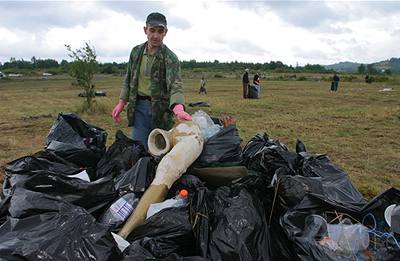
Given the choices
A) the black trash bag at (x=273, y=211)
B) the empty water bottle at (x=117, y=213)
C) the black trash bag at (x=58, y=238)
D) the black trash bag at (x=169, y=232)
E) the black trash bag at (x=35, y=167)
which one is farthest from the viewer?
the black trash bag at (x=35, y=167)

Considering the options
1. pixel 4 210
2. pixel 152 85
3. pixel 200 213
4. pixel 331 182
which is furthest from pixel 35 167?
pixel 331 182

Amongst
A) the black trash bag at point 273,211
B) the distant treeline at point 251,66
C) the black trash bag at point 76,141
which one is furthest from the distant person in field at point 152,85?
the distant treeline at point 251,66

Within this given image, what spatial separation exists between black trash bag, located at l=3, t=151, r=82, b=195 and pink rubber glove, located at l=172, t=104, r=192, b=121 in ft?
2.90

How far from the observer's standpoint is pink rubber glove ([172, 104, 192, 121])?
3.03 metres

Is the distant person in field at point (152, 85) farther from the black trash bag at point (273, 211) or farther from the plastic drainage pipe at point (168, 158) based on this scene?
the black trash bag at point (273, 211)

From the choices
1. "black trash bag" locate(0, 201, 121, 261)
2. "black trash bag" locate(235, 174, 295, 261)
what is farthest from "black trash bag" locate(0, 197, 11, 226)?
"black trash bag" locate(235, 174, 295, 261)

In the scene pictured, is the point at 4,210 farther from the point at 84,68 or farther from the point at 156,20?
the point at 84,68

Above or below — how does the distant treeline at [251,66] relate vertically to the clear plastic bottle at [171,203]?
below

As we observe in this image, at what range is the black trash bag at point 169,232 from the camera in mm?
2283

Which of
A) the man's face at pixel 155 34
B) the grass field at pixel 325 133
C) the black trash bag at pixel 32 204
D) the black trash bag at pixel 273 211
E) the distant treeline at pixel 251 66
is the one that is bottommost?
the distant treeline at pixel 251 66

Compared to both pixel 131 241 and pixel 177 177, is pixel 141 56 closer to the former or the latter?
pixel 177 177

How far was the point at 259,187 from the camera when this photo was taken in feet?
9.39

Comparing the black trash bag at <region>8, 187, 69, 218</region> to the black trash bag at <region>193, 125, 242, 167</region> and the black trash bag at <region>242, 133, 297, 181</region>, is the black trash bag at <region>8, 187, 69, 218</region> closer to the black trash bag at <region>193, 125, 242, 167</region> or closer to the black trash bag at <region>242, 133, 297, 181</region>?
the black trash bag at <region>193, 125, 242, 167</region>

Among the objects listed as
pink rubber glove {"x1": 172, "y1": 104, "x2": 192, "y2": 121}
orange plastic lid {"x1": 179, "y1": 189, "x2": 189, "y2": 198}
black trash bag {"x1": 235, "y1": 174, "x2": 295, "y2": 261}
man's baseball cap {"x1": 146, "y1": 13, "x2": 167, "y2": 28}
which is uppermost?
man's baseball cap {"x1": 146, "y1": 13, "x2": 167, "y2": 28}
